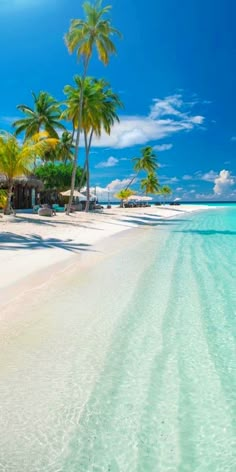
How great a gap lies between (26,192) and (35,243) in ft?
77.3

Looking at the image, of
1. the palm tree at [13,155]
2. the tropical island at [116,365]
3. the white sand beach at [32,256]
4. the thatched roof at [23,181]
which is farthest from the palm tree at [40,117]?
the tropical island at [116,365]

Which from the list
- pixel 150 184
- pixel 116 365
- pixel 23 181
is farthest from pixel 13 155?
pixel 150 184

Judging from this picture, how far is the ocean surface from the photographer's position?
229 cm

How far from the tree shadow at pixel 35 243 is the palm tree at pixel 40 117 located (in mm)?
26146

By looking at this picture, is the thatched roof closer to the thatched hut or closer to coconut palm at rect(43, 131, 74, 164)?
the thatched hut

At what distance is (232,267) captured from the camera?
899cm

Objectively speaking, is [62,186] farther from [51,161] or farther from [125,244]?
[125,244]

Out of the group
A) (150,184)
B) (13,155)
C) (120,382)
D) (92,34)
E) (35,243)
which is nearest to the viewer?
(120,382)

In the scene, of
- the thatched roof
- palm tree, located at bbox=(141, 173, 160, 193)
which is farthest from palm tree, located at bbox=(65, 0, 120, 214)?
palm tree, located at bbox=(141, 173, 160, 193)

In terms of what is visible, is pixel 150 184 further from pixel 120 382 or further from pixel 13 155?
pixel 120 382

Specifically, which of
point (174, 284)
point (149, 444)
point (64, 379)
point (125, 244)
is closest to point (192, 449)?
point (149, 444)

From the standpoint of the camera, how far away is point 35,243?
12031mm

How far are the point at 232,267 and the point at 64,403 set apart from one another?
6.91m

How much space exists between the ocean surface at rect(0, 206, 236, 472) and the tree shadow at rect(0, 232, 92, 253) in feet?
16.0
